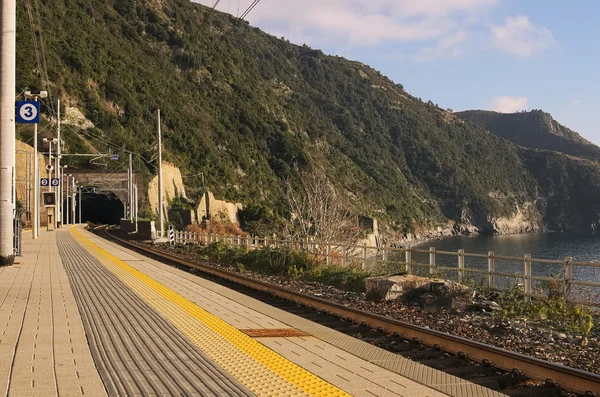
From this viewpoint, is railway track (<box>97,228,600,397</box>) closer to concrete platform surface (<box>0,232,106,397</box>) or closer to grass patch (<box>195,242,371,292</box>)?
concrete platform surface (<box>0,232,106,397</box>)

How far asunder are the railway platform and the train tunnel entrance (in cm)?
10100

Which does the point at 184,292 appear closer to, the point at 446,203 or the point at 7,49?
the point at 7,49

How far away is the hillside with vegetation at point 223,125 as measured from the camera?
106812 millimetres

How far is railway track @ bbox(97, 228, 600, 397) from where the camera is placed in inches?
285

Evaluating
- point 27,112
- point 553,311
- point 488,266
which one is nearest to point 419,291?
point 553,311

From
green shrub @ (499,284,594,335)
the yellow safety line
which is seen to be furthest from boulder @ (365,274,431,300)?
the yellow safety line

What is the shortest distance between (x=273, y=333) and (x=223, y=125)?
417 ft

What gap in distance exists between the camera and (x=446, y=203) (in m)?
182

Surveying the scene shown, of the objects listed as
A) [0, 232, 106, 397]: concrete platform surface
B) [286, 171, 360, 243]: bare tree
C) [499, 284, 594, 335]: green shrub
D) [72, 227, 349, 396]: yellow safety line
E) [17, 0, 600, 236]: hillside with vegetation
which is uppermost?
[17, 0, 600, 236]: hillside with vegetation

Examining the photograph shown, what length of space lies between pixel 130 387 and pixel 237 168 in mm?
116105

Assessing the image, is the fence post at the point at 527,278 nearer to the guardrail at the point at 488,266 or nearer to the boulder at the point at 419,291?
the guardrail at the point at 488,266

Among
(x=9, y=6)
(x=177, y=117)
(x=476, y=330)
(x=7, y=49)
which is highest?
(x=177, y=117)

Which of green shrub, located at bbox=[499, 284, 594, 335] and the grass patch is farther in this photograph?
the grass patch

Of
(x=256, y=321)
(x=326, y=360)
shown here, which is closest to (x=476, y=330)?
(x=256, y=321)
